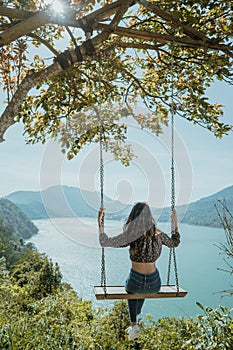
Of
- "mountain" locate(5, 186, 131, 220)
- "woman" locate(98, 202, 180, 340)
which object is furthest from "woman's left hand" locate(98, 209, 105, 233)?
"mountain" locate(5, 186, 131, 220)

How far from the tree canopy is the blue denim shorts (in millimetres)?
1211

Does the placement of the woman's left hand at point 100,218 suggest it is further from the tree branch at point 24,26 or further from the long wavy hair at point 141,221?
the tree branch at point 24,26

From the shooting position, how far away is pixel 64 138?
4.30 metres

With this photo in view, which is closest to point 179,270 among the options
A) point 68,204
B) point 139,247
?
point 68,204

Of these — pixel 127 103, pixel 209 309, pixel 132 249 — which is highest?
pixel 127 103

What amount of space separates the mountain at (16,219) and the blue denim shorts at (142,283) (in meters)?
22.0

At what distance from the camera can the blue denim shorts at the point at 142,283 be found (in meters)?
2.79

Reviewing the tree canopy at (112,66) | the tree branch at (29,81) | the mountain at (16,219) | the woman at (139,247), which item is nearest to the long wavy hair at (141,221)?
the woman at (139,247)

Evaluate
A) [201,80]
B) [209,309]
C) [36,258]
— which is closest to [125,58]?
[201,80]

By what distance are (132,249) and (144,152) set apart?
1434mm

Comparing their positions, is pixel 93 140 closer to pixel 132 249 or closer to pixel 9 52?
pixel 9 52

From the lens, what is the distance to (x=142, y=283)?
282cm

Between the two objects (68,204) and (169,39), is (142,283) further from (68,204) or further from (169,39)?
(169,39)

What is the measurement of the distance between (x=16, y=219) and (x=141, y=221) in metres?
24.5
